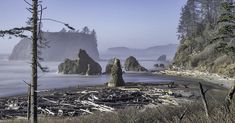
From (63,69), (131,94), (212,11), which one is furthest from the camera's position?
(212,11)

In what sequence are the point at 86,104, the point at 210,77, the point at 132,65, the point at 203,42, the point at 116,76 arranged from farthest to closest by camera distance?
the point at 132,65, the point at 203,42, the point at 210,77, the point at 116,76, the point at 86,104

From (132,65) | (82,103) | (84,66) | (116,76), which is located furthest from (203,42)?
(82,103)

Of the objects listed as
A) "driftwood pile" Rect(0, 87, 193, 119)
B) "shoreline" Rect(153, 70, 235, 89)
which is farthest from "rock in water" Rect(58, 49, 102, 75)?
"driftwood pile" Rect(0, 87, 193, 119)

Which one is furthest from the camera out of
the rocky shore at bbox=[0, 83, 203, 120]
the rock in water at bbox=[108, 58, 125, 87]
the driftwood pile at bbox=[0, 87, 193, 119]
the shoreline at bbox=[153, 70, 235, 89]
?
the shoreline at bbox=[153, 70, 235, 89]

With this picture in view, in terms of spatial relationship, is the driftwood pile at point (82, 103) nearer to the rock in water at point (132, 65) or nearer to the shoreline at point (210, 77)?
the shoreline at point (210, 77)

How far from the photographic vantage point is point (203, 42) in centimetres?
10131

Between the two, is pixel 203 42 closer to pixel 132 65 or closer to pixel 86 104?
pixel 132 65

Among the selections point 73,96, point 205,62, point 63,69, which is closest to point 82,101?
point 73,96

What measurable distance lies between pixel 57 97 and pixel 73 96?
5.69 ft

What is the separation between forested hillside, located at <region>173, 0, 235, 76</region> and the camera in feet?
214

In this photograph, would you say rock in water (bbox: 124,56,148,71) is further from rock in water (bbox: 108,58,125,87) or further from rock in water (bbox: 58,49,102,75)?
rock in water (bbox: 108,58,125,87)

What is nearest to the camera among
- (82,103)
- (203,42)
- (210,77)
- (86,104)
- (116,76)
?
(86,104)

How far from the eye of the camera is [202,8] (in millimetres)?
134500

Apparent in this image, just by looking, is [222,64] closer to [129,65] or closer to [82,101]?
[129,65]
